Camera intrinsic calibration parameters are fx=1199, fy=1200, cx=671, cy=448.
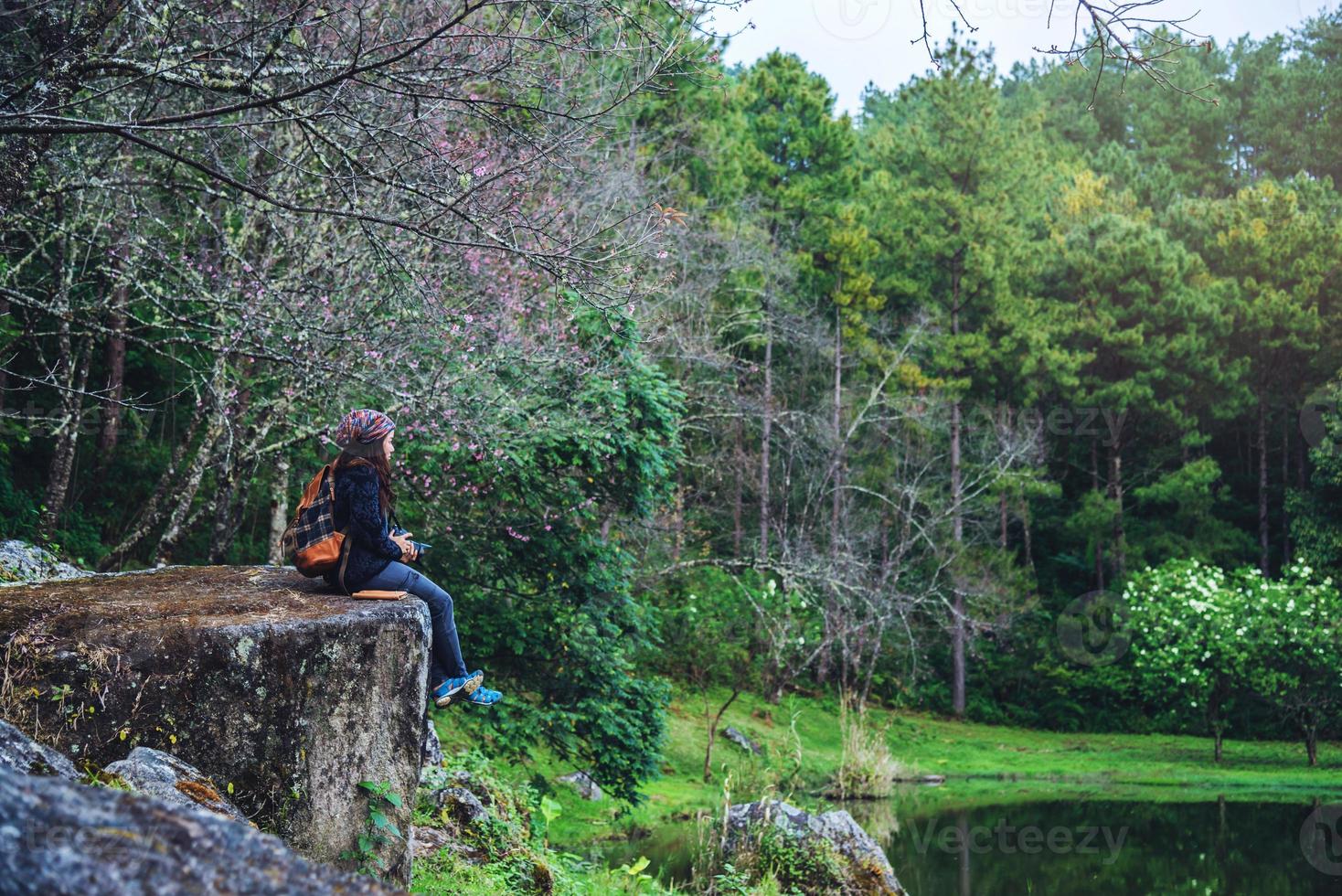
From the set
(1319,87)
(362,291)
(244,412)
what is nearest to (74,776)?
(362,291)

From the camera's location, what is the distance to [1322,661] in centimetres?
2130

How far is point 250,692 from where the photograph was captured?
431cm

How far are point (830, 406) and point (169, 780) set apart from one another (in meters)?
23.1

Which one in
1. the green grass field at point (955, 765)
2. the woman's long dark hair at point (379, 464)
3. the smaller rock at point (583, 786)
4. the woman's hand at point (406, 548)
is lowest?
the green grass field at point (955, 765)

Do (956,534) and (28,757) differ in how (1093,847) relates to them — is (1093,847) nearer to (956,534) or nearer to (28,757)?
(956,534)

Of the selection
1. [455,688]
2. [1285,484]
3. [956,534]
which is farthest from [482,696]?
[1285,484]

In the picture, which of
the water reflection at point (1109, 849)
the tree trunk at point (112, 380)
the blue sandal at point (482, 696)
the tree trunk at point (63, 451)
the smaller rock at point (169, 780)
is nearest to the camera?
the smaller rock at point (169, 780)

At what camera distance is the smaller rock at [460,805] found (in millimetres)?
7172

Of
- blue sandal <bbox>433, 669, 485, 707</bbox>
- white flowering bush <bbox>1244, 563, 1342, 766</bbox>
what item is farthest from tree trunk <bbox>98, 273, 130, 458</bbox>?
white flowering bush <bbox>1244, 563, 1342, 766</bbox>

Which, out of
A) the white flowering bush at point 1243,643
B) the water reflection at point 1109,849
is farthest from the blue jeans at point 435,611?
the white flowering bush at point 1243,643

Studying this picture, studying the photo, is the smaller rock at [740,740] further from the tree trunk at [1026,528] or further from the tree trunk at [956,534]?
the tree trunk at [1026,528]

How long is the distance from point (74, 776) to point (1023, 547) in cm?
2978

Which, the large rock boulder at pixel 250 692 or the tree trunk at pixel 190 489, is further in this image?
the tree trunk at pixel 190 489

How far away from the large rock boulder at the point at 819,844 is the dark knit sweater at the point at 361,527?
6.01m
